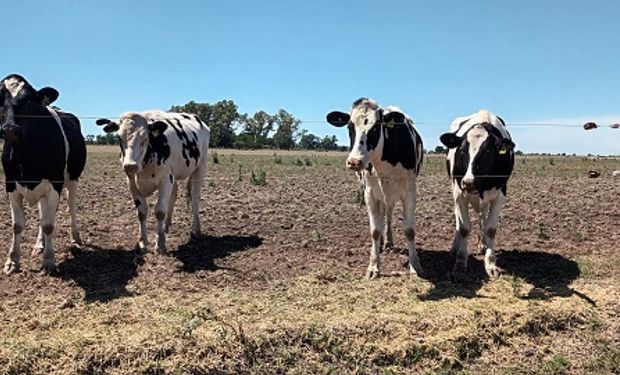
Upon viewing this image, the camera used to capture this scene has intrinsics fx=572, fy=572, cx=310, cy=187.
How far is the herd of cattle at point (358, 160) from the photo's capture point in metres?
7.52

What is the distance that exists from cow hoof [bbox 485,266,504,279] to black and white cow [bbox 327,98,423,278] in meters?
0.92

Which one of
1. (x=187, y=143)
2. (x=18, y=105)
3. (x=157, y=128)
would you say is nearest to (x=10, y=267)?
(x=18, y=105)

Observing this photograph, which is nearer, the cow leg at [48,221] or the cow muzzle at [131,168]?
the cow leg at [48,221]

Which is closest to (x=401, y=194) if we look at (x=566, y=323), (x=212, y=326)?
(x=566, y=323)

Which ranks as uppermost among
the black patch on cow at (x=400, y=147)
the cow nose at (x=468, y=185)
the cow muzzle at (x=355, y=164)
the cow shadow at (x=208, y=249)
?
the black patch on cow at (x=400, y=147)

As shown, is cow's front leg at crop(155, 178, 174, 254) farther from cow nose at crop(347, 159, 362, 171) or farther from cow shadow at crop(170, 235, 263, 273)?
cow nose at crop(347, 159, 362, 171)

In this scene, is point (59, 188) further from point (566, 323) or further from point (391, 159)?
point (566, 323)

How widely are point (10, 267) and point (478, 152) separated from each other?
653cm

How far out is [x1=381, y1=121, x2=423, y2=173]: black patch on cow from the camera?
779 centimetres

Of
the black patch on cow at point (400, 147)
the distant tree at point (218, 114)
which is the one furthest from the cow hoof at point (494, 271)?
Answer: the distant tree at point (218, 114)

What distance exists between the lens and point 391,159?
7848 millimetres

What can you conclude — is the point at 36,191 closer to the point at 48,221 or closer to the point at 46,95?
the point at 48,221

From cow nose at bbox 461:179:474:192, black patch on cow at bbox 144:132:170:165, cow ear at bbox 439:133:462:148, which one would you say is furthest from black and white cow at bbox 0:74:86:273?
cow nose at bbox 461:179:474:192

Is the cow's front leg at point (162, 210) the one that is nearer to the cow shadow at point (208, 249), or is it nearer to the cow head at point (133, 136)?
the cow shadow at point (208, 249)
